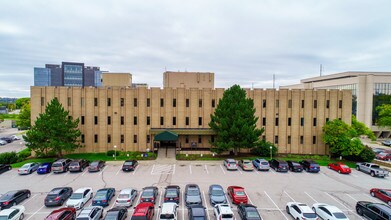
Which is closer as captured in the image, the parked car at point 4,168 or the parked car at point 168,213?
the parked car at point 168,213

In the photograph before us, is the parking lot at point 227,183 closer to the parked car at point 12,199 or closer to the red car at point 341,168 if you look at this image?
the parked car at point 12,199

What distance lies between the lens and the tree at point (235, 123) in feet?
112

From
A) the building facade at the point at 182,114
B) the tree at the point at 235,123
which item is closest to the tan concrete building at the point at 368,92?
the building facade at the point at 182,114

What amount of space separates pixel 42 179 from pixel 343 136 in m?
42.7

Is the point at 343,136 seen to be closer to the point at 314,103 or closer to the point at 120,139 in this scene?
the point at 314,103

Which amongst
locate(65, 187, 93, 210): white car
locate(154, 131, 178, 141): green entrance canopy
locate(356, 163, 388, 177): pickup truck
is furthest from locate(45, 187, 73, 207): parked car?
locate(356, 163, 388, 177): pickup truck

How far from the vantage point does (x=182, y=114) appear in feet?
134

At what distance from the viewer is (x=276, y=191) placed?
2300 centimetres

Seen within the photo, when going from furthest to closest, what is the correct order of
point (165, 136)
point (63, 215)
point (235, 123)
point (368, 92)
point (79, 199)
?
point (368, 92)
point (165, 136)
point (235, 123)
point (79, 199)
point (63, 215)

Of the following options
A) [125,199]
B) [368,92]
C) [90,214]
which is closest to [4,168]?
[125,199]

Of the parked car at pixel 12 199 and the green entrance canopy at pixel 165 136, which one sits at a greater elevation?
the green entrance canopy at pixel 165 136

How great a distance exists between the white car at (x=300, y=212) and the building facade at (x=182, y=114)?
2295cm

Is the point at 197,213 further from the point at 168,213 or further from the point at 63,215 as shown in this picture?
the point at 63,215

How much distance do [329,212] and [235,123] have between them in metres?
18.6
